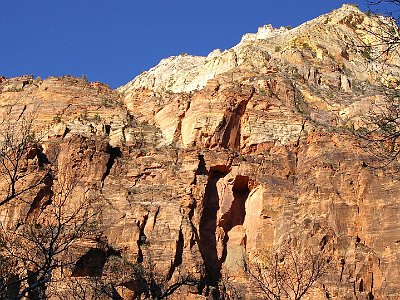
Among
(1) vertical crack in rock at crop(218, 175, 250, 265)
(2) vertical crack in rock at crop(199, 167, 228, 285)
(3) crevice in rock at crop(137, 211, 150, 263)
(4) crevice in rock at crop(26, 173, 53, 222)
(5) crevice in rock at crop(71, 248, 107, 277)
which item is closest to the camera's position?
(5) crevice in rock at crop(71, 248, 107, 277)

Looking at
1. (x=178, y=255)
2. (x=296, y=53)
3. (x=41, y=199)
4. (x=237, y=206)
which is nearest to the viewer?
(x=178, y=255)

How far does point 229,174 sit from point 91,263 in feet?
41.5

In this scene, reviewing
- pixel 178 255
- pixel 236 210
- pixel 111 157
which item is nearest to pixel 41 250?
pixel 178 255

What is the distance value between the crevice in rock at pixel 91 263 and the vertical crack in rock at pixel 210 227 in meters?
6.76

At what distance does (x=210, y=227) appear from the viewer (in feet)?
162

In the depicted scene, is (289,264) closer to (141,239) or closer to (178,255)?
(178,255)

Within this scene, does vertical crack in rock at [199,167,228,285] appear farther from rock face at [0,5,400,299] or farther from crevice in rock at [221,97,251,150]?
crevice in rock at [221,97,251,150]

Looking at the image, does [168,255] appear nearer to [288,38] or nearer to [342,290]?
[342,290]

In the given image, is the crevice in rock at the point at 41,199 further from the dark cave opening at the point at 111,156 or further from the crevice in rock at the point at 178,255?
the crevice in rock at the point at 178,255

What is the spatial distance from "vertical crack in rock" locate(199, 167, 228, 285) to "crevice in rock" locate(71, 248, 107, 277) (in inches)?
266

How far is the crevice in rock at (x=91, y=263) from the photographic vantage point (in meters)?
41.6

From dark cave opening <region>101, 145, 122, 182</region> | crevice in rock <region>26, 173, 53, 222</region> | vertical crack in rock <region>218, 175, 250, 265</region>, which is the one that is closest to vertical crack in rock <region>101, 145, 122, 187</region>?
dark cave opening <region>101, 145, 122, 182</region>

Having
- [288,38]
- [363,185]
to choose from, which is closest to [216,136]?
[363,185]

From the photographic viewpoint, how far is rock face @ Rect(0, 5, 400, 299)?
→ 4581 centimetres
